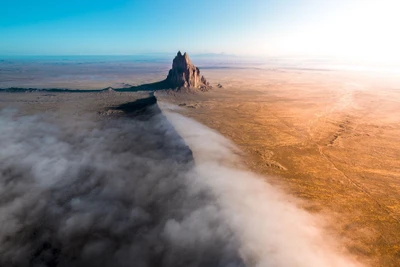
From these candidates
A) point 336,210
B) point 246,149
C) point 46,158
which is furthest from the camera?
point 246,149

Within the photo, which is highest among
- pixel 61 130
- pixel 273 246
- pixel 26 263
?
pixel 61 130

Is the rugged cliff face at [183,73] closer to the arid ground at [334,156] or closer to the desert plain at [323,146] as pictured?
the desert plain at [323,146]

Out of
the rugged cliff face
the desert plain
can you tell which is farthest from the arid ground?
the rugged cliff face

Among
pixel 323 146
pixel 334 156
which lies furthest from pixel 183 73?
pixel 334 156

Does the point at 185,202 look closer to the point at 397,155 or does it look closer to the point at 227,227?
the point at 227,227

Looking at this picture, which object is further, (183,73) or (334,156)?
(183,73)

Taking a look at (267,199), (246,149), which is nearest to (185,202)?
(267,199)

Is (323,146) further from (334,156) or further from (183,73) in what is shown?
(183,73)

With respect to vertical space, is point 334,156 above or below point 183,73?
below
